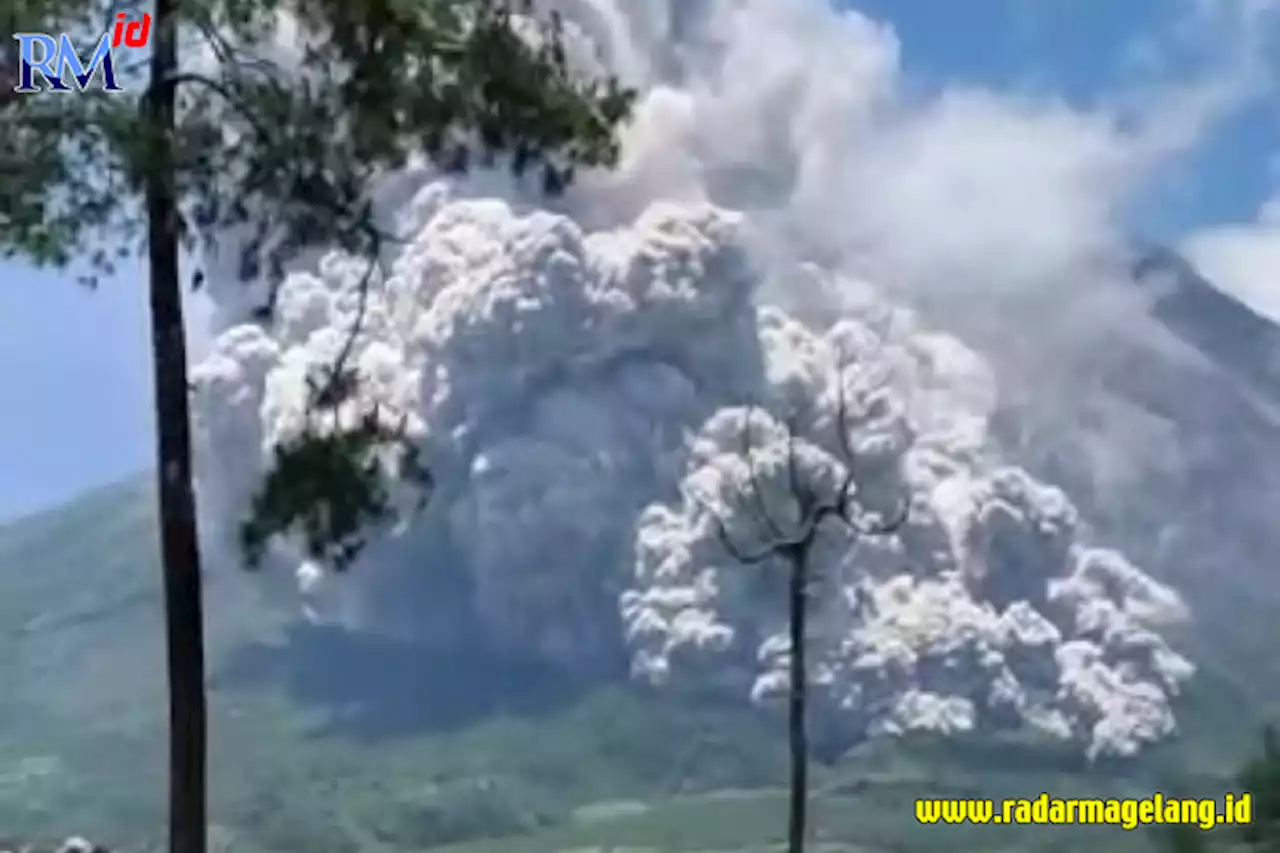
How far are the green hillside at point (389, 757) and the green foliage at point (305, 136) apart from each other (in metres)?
16.5

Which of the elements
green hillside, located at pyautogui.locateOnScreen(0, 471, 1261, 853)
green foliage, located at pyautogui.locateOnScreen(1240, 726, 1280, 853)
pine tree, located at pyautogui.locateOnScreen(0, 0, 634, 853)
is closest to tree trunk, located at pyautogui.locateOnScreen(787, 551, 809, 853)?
pine tree, located at pyautogui.locateOnScreen(0, 0, 634, 853)

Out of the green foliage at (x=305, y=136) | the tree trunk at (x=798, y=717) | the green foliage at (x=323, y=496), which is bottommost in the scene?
the tree trunk at (x=798, y=717)

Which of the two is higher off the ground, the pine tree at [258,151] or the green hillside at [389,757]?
the pine tree at [258,151]

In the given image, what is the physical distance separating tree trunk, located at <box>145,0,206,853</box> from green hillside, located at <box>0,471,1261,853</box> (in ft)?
54.6

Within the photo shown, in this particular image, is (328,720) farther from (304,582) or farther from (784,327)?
(784,327)

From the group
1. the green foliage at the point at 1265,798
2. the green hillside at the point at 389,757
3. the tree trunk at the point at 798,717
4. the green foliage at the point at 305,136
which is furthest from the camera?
the green hillside at the point at 389,757

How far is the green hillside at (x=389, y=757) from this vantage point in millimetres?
25797

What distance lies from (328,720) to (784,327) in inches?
363

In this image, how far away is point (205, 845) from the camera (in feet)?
23.8

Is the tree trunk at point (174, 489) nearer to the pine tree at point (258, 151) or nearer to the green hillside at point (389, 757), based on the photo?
the pine tree at point (258, 151)

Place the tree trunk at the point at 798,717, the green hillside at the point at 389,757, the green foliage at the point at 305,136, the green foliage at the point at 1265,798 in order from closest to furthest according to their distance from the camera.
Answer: the green foliage at the point at 305,136
the tree trunk at the point at 798,717
the green foliage at the point at 1265,798
the green hillside at the point at 389,757

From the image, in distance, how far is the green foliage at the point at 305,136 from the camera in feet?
23.3

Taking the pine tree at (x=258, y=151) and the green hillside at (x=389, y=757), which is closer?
the pine tree at (x=258, y=151)

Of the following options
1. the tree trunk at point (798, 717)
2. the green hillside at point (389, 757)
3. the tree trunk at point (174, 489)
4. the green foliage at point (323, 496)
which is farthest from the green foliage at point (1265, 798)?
the tree trunk at point (174, 489)
